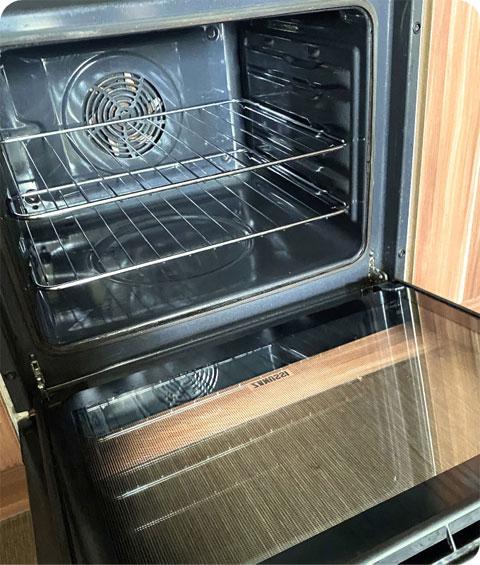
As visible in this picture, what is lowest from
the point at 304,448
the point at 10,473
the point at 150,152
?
the point at 10,473

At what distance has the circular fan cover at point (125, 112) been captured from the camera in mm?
1072

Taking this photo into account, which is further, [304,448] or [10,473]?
[10,473]

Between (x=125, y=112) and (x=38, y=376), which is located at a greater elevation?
(x=125, y=112)

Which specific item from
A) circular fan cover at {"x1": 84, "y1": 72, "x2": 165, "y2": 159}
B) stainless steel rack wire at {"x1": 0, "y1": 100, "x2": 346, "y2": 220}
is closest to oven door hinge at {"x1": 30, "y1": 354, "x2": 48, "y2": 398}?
stainless steel rack wire at {"x1": 0, "y1": 100, "x2": 346, "y2": 220}

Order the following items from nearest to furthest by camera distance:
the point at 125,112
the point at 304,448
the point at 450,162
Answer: the point at 304,448 → the point at 450,162 → the point at 125,112

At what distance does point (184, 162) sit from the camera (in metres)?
1.19

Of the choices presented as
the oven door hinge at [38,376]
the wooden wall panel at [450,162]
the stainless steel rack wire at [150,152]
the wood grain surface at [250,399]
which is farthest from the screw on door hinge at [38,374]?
the wooden wall panel at [450,162]

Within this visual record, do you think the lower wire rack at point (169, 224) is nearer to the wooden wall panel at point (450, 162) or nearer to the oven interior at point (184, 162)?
the oven interior at point (184, 162)

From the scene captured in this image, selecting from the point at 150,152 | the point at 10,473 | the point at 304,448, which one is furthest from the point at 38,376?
the point at 150,152

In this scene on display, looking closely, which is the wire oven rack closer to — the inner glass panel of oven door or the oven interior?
the oven interior

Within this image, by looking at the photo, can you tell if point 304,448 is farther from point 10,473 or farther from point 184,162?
point 184,162

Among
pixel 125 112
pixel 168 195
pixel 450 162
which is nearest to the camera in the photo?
pixel 450 162

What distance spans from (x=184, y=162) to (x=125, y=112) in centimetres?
15

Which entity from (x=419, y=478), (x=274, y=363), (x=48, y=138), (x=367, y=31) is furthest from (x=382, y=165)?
(x=48, y=138)
